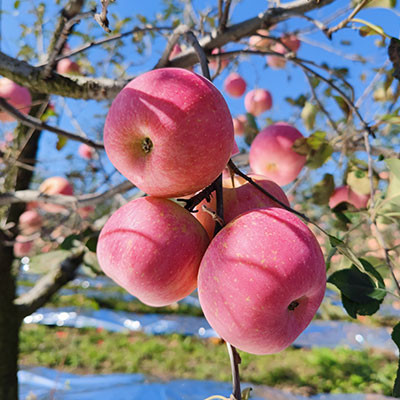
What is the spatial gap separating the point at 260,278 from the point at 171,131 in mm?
207

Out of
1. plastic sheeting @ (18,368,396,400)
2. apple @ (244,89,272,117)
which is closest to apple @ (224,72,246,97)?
apple @ (244,89,272,117)

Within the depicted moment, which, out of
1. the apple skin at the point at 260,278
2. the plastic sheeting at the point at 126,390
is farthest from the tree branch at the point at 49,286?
the plastic sheeting at the point at 126,390

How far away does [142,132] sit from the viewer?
16.7 inches

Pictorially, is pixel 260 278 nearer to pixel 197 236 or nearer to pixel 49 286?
pixel 197 236

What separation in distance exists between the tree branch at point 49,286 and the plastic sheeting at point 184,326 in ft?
12.0

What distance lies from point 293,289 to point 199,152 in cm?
20

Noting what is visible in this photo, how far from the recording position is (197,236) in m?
0.45

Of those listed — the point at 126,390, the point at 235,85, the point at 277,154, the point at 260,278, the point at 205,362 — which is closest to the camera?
the point at 260,278

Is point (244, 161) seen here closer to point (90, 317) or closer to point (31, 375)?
point (31, 375)

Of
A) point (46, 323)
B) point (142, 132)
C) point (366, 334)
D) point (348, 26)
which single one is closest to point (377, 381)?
point (366, 334)

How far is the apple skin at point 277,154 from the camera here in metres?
0.93

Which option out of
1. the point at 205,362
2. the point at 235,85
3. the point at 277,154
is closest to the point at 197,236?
A: the point at 277,154

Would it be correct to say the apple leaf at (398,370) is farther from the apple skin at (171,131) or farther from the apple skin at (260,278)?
the apple skin at (171,131)

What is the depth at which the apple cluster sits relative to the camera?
1.24ft
